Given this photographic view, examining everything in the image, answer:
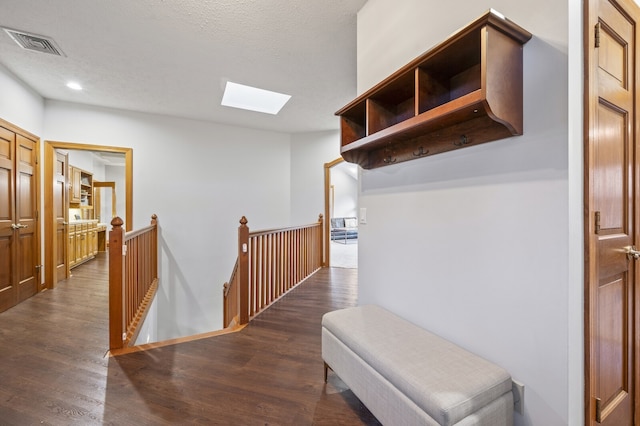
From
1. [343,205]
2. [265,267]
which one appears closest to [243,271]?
[265,267]

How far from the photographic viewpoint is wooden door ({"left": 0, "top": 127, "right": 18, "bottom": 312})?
3.03 metres

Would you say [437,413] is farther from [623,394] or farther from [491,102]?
[491,102]

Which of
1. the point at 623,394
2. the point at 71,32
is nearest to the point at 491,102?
the point at 623,394

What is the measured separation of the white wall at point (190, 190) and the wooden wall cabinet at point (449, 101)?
11.5ft

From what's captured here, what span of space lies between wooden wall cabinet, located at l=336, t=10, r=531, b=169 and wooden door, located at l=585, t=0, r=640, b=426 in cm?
25

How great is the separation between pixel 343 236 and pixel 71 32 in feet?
27.2

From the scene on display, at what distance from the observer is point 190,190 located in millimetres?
4746

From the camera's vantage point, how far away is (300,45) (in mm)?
2621

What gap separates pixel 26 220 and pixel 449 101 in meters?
4.67

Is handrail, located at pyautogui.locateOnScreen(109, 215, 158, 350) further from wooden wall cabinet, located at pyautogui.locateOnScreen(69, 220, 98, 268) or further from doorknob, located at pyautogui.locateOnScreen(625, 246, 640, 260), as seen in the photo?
doorknob, located at pyautogui.locateOnScreen(625, 246, 640, 260)

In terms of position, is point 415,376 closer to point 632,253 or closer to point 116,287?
point 632,253

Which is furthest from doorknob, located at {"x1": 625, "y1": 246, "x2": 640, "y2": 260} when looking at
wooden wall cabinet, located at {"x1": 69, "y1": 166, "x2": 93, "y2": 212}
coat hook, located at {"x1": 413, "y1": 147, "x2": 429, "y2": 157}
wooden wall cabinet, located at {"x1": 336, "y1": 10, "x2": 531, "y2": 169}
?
wooden wall cabinet, located at {"x1": 69, "y1": 166, "x2": 93, "y2": 212}

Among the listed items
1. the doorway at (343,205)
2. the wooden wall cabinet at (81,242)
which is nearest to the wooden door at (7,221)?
the wooden wall cabinet at (81,242)

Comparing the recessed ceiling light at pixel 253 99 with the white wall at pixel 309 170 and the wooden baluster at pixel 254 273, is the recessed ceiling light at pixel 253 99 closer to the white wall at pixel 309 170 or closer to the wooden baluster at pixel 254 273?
the white wall at pixel 309 170
